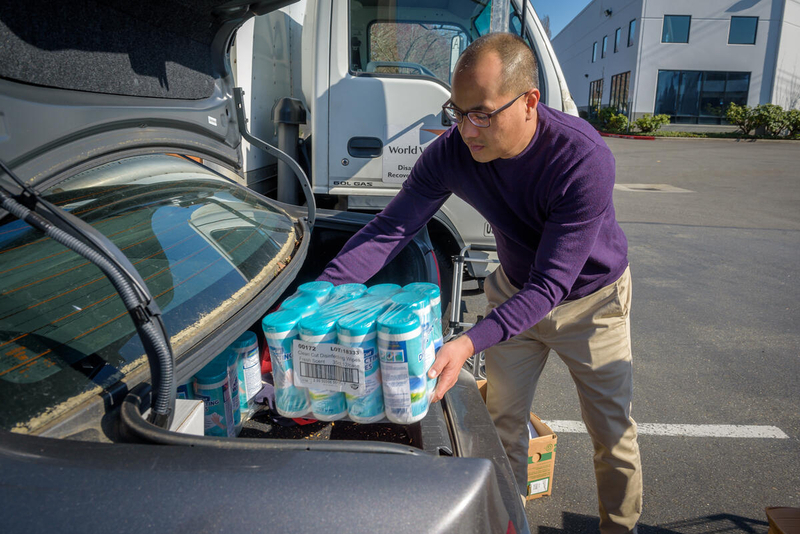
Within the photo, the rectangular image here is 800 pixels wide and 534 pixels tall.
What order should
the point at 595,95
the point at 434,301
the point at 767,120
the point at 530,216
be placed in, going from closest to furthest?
the point at 434,301 < the point at 530,216 < the point at 767,120 < the point at 595,95

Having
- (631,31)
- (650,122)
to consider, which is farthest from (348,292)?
(631,31)

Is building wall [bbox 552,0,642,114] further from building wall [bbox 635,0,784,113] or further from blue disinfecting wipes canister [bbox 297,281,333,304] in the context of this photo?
blue disinfecting wipes canister [bbox 297,281,333,304]

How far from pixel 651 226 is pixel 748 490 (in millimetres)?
6288

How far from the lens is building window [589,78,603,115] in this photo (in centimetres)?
3562

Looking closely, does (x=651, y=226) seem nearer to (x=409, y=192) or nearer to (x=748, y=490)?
(x=748, y=490)

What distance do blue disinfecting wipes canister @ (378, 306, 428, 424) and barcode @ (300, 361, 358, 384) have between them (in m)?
0.07

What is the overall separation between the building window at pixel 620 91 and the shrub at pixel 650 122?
261 centimetres

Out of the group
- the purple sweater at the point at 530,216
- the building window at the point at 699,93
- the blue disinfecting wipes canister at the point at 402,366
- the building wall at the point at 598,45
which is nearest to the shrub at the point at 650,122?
the building window at the point at 699,93

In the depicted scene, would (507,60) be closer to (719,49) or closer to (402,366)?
(402,366)

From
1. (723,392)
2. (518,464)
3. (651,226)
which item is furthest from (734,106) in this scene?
(518,464)

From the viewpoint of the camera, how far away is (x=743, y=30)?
90.1 ft

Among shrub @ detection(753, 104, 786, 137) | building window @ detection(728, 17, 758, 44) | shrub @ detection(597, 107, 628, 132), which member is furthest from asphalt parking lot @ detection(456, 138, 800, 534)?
building window @ detection(728, 17, 758, 44)

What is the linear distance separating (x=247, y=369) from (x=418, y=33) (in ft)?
9.51

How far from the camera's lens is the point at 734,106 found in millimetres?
26297
